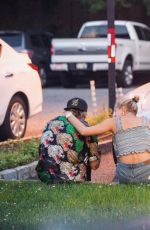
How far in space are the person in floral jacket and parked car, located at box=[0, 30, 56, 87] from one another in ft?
49.8

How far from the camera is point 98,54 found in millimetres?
21891

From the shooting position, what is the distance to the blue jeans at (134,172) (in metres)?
7.34

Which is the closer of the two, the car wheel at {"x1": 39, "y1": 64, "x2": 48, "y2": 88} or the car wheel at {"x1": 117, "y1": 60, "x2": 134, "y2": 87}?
the car wheel at {"x1": 117, "y1": 60, "x2": 134, "y2": 87}

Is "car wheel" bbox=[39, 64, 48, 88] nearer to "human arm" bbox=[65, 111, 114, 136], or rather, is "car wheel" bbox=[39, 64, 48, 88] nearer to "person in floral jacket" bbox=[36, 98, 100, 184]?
"person in floral jacket" bbox=[36, 98, 100, 184]

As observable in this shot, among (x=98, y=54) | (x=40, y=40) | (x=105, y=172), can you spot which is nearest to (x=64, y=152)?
(x=105, y=172)

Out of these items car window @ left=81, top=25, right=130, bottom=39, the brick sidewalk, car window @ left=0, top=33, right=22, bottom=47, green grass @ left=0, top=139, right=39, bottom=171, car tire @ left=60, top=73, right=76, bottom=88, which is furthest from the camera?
car window @ left=81, top=25, right=130, bottom=39

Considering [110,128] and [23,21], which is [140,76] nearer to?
[23,21]

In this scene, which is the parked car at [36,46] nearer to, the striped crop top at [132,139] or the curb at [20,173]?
the curb at [20,173]

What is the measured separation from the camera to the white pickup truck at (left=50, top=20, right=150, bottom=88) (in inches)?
866

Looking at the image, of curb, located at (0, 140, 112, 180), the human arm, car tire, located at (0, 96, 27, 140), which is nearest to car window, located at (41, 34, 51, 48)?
car tire, located at (0, 96, 27, 140)

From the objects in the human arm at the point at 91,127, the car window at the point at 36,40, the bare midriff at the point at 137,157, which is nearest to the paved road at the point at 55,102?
the car window at the point at 36,40

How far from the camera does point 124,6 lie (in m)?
26.8

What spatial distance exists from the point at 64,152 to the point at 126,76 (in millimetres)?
15455

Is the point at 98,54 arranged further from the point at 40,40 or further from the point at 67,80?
the point at 40,40
